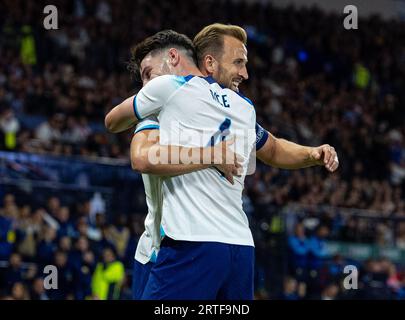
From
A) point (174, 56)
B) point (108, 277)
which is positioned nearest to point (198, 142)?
point (174, 56)

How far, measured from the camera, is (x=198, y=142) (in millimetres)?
4359

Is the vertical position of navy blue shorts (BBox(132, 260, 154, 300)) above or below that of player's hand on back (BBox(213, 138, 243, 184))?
below

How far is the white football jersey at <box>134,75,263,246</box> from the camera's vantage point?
14.0ft

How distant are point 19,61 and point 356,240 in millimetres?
7111

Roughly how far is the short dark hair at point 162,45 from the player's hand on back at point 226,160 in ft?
2.48

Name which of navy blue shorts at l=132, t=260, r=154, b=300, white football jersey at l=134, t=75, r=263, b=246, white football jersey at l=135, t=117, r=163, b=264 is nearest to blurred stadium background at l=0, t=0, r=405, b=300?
navy blue shorts at l=132, t=260, r=154, b=300

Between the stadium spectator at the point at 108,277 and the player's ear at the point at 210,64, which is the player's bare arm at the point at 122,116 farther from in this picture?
the stadium spectator at the point at 108,277

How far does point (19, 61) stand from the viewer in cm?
1545

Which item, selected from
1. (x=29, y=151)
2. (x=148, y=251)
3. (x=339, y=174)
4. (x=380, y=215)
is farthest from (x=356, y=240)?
(x=148, y=251)

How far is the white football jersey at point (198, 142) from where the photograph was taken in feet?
14.0

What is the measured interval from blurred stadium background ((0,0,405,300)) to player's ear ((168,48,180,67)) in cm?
649

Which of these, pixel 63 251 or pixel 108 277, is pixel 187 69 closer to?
pixel 63 251

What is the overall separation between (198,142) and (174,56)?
0.73 metres

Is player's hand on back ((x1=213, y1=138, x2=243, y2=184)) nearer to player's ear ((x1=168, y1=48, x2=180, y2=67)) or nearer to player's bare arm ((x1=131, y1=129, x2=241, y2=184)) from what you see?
player's bare arm ((x1=131, y1=129, x2=241, y2=184))
